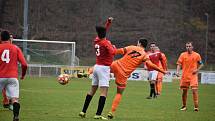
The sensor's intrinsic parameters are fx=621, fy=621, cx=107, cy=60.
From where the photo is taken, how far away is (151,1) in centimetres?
8025

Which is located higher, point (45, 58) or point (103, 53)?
point (45, 58)

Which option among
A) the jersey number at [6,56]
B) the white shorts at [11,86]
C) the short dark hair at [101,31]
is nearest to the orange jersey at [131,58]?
the short dark hair at [101,31]

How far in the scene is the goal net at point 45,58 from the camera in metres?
46.9

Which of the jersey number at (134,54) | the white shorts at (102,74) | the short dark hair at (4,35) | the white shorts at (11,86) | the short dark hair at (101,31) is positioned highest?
the short dark hair at (101,31)

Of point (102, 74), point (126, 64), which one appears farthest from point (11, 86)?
point (126, 64)

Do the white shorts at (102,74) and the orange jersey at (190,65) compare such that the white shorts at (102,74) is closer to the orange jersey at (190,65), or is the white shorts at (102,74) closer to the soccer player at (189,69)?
the soccer player at (189,69)

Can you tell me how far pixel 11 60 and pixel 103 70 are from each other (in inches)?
98.6

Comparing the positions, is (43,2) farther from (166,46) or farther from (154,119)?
(154,119)

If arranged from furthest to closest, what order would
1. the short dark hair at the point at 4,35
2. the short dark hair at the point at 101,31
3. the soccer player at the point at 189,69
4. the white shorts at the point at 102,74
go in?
1. the soccer player at the point at 189,69
2. the white shorts at the point at 102,74
3. the short dark hair at the point at 101,31
4. the short dark hair at the point at 4,35

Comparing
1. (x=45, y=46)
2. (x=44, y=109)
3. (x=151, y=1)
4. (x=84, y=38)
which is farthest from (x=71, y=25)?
(x=44, y=109)

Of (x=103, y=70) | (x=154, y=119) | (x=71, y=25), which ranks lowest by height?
(x=154, y=119)

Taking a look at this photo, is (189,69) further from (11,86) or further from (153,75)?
(11,86)

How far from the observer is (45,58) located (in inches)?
1886

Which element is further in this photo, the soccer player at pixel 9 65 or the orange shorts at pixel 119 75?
the orange shorts at pixel 119 75
